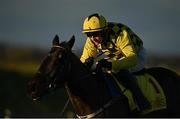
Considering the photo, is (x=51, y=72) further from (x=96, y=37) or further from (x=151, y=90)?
(x=151, y=90)

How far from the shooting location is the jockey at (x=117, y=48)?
10.5 m

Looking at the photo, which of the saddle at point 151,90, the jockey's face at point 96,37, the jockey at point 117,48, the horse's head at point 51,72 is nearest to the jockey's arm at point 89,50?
the jockey at point 117,48

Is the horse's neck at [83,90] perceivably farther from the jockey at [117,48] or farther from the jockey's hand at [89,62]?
the jockey at [117,48]

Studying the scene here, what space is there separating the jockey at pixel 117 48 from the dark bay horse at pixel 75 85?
24 cm

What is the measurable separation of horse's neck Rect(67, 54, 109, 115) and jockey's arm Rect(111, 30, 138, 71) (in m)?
0.40

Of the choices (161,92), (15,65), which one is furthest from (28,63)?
(161,92)

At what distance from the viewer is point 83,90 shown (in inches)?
402

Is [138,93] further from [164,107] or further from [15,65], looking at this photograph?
[15,65]

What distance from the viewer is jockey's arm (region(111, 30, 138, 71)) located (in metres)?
10.4

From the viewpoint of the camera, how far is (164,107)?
11109 millimetres

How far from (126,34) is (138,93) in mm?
854

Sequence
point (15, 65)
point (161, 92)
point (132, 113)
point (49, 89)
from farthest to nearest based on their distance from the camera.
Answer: point (15, 65) → point (161, 92) → point (132, 113) → point (49, 89)

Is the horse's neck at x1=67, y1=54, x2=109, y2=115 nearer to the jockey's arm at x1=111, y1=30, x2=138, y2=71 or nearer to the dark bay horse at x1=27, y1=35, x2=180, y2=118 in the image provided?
the dark bay horse at x1=27, y1=35, x2=180, y2=118

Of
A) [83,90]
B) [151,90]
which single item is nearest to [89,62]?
[83,90]
